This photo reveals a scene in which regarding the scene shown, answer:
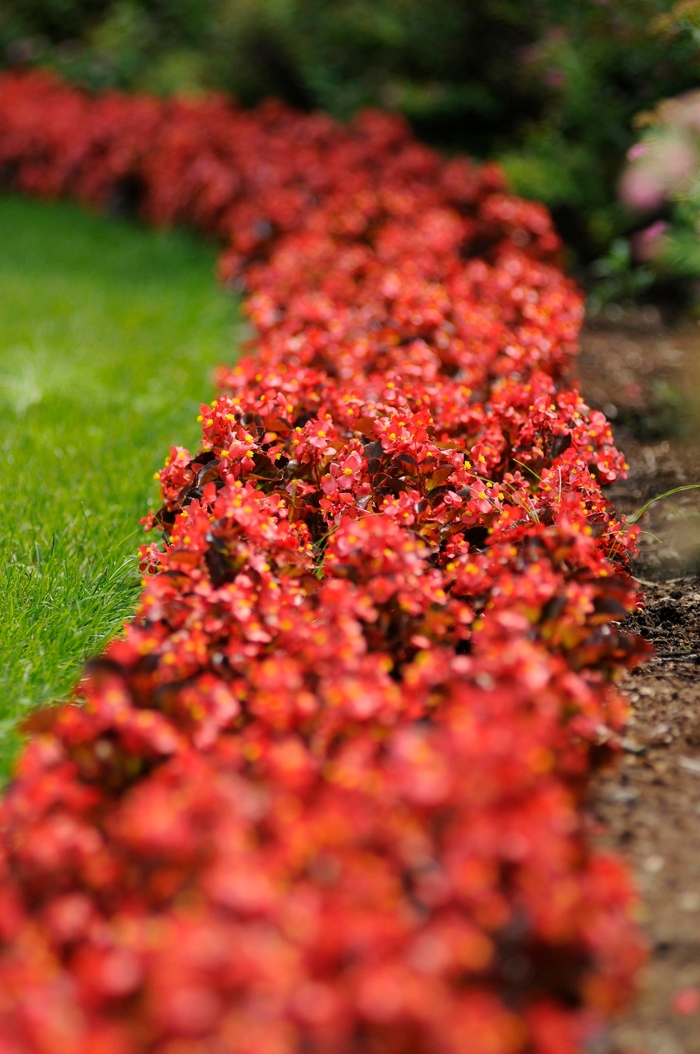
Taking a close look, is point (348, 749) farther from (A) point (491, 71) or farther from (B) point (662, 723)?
(A) point (491, 71)

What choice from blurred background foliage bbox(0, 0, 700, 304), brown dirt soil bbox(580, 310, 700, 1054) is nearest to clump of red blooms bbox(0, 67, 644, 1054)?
brown dirt soil bbox(580, 310, 700, 1054)

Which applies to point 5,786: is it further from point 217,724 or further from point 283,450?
point 283,450

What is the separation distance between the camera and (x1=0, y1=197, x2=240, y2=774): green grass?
2496 mm

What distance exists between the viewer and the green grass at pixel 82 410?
250 cm

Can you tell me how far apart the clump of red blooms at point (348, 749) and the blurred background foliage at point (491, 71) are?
2065 mm

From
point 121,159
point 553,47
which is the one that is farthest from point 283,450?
point 121,159

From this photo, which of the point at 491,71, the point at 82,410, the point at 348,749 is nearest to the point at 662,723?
the point at 348,749

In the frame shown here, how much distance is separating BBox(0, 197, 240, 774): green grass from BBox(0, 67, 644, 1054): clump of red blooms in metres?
0.22

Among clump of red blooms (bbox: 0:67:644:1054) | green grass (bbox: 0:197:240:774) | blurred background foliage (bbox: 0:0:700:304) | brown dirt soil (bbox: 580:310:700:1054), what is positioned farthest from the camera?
blurred background foliage (bbox: 0:0:700:304)

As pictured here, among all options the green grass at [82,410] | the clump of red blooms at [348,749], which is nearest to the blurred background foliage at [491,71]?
the green grass at [82,410]

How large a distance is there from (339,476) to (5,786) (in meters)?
1.03

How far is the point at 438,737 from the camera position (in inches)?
Answer: 55.7

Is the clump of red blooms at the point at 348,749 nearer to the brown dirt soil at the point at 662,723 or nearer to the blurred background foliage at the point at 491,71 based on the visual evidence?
the brown dirt soil at the point at 662,723

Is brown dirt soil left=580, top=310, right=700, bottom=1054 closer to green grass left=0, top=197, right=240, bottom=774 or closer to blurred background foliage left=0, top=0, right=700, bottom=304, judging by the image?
blurred background foliage left=0, top=0, right=700, bottom=304
